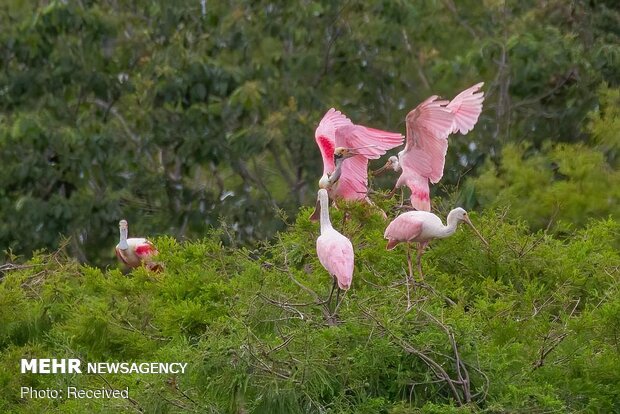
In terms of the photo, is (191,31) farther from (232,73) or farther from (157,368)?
(157,368)

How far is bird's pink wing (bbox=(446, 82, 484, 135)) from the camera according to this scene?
9.34 m

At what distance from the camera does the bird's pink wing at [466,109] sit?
9.34 meters

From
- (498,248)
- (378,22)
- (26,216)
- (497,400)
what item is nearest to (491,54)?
(378,22)

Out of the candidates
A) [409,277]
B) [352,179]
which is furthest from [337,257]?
[352,179]

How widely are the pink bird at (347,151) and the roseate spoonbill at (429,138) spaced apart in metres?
0.24

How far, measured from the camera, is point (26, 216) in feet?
45.2

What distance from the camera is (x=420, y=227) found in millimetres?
8242

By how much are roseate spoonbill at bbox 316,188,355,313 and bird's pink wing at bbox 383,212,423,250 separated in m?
0.51

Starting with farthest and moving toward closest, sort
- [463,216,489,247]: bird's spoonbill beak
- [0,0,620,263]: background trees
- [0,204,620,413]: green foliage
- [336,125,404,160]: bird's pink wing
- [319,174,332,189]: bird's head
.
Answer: [0,0,620,263]: background trees
[336,125,404,160]: bird's pink wing
[319,174,332,189]: bird's head
[463,216,489,247]: bird's spoonbill beak
[0,204,620,413]: green foliage

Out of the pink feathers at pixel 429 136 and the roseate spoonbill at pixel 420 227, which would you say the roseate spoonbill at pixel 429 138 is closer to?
the pink feathers at pixel 429 136

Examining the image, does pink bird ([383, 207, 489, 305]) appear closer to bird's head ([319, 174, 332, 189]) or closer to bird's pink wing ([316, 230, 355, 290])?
bird's pink wing ([316, 230, 355, 290])

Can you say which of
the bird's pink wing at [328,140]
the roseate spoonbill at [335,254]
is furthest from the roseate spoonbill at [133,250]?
the roseate spoonbill at [335,254]

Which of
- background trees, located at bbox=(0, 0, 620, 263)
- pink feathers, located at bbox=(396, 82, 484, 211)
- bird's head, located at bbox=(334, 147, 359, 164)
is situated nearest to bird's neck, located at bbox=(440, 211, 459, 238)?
pink feathers, located at bbox=(396, 82, 484, 211)

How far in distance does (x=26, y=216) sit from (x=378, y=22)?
3.55 meters
